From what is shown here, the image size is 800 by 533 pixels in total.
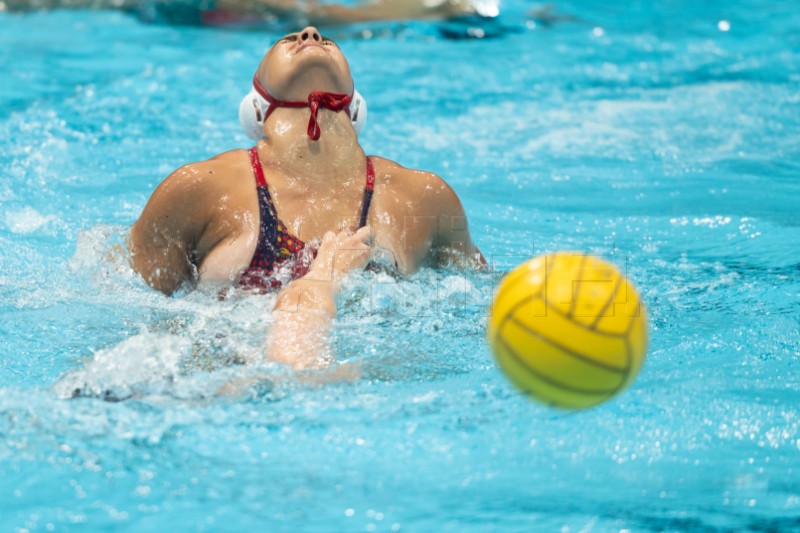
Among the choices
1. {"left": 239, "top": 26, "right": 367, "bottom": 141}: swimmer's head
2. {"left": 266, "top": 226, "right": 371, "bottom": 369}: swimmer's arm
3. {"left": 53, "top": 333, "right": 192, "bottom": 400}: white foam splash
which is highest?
{"left": 239, "top": 26, "right": 367, "bottom": 141}: swimmer's head

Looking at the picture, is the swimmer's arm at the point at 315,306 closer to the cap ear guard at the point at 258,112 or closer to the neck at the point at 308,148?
the neck at the point at 308,148

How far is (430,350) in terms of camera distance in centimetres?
321

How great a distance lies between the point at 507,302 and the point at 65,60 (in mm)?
6089

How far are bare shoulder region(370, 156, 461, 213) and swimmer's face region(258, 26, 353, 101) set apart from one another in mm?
320

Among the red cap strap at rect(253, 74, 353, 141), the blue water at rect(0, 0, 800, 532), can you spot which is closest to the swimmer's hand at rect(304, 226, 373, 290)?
the blue water at rect(0, 0, 800, 532)

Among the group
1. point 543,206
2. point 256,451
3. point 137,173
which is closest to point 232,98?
point 137,173

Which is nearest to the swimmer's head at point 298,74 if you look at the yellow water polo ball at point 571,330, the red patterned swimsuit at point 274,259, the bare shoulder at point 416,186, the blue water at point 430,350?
the bare shoulder at point 416,186

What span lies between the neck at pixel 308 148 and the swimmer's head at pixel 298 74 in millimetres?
61

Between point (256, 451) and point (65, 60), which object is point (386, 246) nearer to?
point (256, 451)

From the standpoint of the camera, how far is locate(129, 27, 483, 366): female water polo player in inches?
128

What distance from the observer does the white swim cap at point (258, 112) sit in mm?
3484

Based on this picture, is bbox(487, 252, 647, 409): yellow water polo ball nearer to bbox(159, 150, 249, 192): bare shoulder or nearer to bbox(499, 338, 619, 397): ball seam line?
bbox(499, 338, 619, 397): ball seam line

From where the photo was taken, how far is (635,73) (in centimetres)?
756

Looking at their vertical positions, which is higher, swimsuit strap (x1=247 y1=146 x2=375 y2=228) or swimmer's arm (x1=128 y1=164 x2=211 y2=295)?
swimsuit strap (x1=247 y1=146 x2=375 y2=228)
